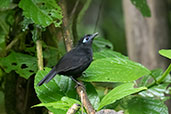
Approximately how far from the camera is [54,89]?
1741 mm

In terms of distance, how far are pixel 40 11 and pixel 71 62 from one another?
433 millimetres

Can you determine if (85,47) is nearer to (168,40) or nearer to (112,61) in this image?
(112,61)

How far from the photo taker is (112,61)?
1.80 metres

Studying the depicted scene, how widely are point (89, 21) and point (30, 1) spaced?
17.6 ft

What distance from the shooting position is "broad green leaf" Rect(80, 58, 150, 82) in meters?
1.65

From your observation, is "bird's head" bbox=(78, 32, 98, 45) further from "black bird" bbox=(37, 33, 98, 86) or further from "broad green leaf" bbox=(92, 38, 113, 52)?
Answer: "broad green leaf" bbox=(92, 38, 113, 52)

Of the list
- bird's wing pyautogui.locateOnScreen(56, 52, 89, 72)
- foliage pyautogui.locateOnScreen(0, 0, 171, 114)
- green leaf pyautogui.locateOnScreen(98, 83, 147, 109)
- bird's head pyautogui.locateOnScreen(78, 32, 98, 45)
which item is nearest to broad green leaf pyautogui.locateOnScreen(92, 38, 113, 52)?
foliage pyautogui.locateOnScreen(0, 0, 171, 114)

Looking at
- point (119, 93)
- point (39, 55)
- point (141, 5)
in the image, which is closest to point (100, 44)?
point (141, 5)

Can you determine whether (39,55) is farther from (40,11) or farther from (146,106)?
(146,106)

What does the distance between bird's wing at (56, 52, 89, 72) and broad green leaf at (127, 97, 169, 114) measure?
49 cm

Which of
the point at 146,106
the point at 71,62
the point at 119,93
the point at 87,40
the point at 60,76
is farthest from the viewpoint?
the point at 87,40

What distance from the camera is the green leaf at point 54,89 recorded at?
1.65 metres

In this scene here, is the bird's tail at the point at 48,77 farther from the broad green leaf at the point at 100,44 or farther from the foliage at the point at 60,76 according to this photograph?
the broad green leaf at the point at 100,44

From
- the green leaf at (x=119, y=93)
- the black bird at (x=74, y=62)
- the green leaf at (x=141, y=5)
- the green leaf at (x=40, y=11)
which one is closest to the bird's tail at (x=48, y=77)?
the black bird at (x=74, y=62)
